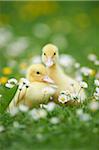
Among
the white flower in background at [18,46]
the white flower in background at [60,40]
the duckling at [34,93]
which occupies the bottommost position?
the duckling at [34,93]

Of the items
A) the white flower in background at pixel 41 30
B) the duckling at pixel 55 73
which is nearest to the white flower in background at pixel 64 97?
the duckling at pixel 55 73

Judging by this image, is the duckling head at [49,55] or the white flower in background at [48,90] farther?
the duckling head at [49,55]

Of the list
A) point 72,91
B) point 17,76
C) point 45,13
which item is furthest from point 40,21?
point 72,91

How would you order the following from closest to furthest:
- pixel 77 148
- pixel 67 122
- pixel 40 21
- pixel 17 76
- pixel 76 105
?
pixel 77 148 < pixel 67 122 < pixel 76 105 < pixel 17 76 < pixel 40 21

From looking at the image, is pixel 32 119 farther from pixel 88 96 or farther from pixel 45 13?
pixel 45 13

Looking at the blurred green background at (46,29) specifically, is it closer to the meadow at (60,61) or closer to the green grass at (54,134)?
the meadow at (60,61)

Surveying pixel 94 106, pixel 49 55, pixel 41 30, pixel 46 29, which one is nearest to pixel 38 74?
pixel 49 55

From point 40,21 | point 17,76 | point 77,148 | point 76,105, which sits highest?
point 40,21

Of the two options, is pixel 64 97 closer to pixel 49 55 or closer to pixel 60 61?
pixel 49 55
